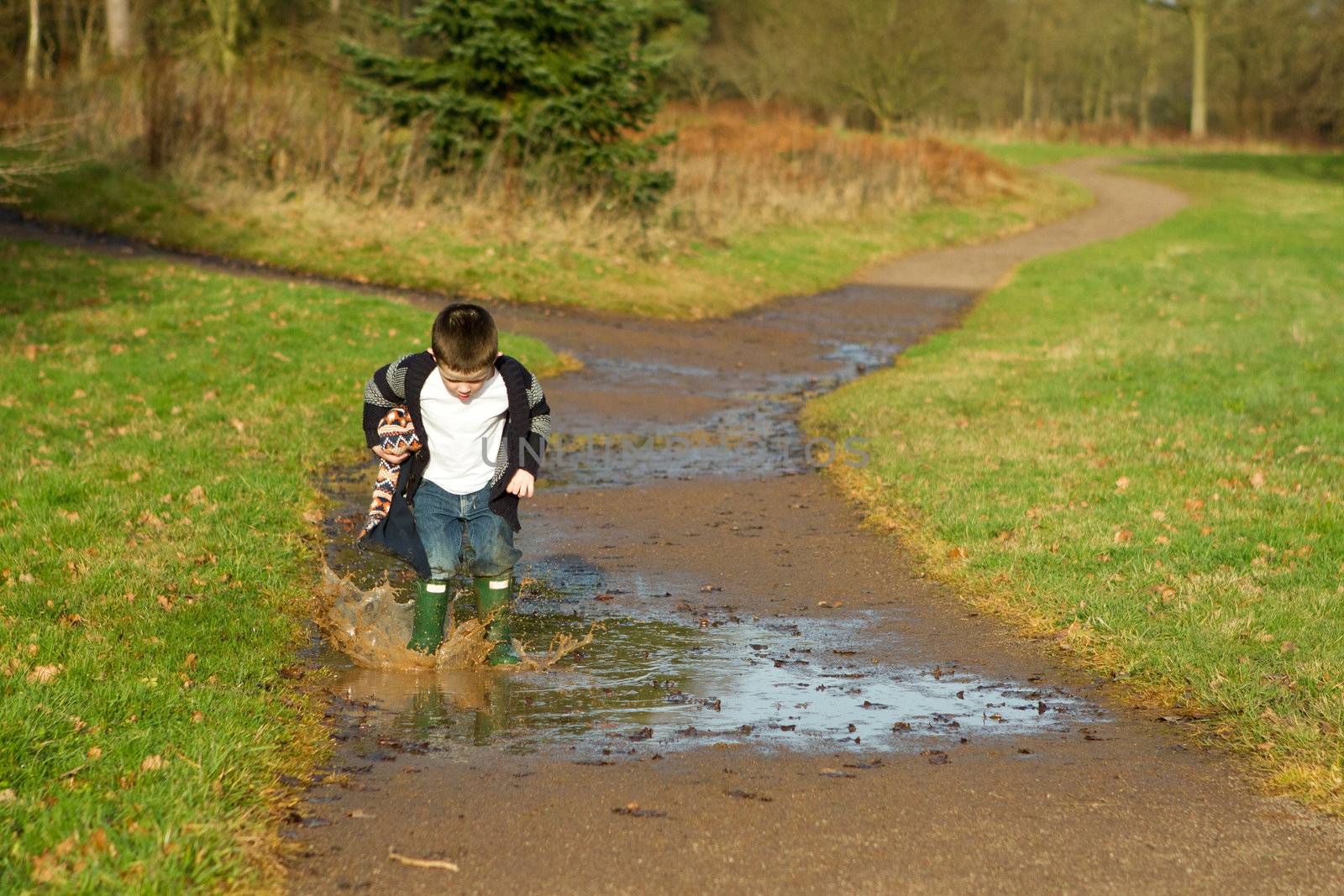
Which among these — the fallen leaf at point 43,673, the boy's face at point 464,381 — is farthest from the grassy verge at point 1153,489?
the fallen leaf at point 43,673

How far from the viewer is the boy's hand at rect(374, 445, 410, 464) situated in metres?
5.73

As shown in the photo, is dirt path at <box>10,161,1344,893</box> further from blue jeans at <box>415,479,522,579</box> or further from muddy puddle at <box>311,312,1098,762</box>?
blue jeans at <box>415,479,522,579</box>

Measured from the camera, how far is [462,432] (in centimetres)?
565

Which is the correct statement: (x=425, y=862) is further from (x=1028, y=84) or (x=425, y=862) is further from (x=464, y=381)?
(x=1028, y=84)

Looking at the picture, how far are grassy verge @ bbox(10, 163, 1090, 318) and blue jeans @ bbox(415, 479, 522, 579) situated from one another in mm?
13091

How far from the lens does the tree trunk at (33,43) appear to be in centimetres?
3235

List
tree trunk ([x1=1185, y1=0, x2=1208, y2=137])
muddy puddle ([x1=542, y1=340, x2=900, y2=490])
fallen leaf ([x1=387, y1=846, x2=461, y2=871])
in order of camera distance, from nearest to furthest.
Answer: fallen leaf ([x1=387, y1=846, x2=461, y2=871])
muddy puddle ([x1=542, y1=340, x2=900, y2=490])
tree trunk ([x1=1185, y1=0, x2=1208, y2=137])

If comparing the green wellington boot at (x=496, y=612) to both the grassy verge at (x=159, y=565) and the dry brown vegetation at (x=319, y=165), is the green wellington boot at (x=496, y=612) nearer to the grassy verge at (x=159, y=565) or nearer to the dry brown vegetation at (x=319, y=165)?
the grassy verge at (x=159, y=565)

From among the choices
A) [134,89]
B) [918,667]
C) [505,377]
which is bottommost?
[918,667]

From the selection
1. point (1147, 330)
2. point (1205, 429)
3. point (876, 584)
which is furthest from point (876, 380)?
point (876, 584)

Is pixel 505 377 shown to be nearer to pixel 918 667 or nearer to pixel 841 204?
pixel 918 667

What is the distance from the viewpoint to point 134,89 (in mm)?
24375

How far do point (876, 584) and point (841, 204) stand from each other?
23520 mm

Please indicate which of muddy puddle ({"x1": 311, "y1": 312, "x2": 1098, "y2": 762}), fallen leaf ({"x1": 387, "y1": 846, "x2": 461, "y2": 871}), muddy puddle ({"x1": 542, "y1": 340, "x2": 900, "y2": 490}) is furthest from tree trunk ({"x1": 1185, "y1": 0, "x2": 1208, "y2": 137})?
fallen leaf ({"x1": 387, "y1": 846, "x2": 461, "y2": 871})
